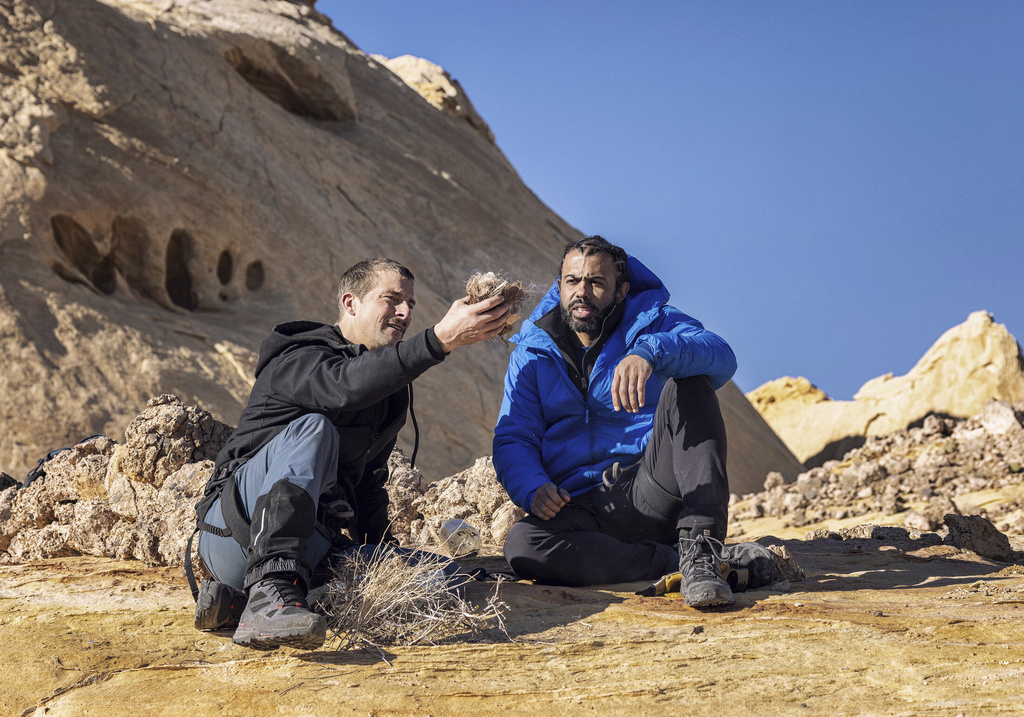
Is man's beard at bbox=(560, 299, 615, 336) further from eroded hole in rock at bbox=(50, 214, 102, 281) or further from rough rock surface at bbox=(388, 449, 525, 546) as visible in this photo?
eroded hole in rock at bbox=(50, 214, 102, 281)

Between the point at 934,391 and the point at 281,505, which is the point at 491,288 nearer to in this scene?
the point at 281,505

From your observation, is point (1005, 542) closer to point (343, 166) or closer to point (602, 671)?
point (602, 671)

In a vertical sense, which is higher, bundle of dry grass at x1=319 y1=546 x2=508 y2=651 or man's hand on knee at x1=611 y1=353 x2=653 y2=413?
man's hand on knee at x1=611 y1=353 x2=653 y2=413

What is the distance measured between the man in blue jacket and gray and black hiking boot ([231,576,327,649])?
1.17 meters

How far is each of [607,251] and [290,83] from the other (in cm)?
1155

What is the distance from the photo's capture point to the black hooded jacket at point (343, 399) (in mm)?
2588

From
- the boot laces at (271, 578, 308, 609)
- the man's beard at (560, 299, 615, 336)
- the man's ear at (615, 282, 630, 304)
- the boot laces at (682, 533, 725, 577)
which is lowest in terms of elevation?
the boot laces at (271, 578, 308, 609)

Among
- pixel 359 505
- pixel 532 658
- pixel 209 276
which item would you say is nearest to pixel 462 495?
pixel 359 505

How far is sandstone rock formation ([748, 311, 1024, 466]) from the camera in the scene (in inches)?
651

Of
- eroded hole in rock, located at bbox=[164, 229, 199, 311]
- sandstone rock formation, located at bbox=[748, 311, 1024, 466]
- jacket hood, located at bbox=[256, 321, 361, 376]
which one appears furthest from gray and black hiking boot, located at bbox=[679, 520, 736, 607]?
sandstone rock formation, located at bbox=[748, 311, 1024, 466]

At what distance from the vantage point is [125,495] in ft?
13.3

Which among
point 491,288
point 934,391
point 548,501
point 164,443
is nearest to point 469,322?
point 491,288

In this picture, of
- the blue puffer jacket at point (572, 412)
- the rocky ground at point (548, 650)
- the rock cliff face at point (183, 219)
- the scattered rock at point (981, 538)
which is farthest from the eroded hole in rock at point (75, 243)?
the scattered rock at point (981, 538)

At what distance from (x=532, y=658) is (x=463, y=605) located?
311 mm
